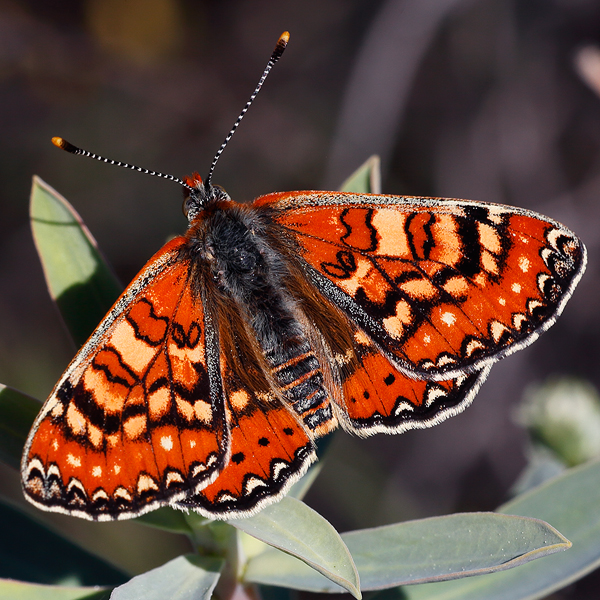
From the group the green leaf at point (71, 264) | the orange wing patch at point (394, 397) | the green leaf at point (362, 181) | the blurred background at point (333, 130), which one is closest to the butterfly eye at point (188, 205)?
the green leaf at point (71, 264)

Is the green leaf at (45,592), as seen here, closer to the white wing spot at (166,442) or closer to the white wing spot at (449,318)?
the white wing spot at (166,442)

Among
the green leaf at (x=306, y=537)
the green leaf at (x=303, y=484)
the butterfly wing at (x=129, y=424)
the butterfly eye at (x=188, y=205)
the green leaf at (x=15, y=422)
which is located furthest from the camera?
the butterfly eye at (x=188, y=205)

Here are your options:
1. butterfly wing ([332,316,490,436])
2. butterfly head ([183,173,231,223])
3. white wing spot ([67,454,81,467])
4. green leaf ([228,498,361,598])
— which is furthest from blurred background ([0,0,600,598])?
white wing spot ([67,454,81,467])

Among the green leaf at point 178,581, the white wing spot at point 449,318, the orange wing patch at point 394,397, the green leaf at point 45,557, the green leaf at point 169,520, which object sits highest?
the white wing spot at point 449,318

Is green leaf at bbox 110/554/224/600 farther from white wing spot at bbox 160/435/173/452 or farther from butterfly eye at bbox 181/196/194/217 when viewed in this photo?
butterfly eye at bbox 181/196/194/217

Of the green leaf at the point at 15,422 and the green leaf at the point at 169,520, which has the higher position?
the green leaf at the point at 15,422

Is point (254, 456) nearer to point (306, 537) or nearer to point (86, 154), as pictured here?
point (306, 537)

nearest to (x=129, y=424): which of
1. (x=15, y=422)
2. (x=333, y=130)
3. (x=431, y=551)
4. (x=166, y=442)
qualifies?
(x=166, y=442)

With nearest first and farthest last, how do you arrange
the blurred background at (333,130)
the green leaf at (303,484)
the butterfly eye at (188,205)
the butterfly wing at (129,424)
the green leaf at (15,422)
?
1. the butterfly wing at (129,424)
2. the green leaf at (15,422)
3. the green leaf at (303,484)
4. the butterfly eye at (188,205)
5. the blurred background at (333,130)

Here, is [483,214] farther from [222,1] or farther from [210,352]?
[222,1]
